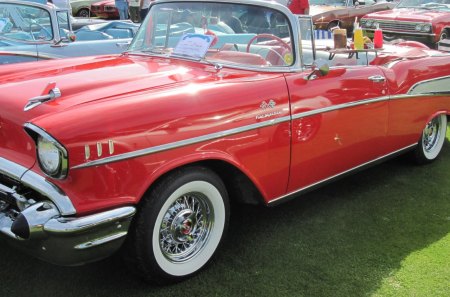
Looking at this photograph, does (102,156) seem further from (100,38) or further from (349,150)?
(100,38)

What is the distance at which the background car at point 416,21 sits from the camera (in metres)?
9.26

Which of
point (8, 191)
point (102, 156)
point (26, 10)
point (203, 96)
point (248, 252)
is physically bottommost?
point (248, 252)

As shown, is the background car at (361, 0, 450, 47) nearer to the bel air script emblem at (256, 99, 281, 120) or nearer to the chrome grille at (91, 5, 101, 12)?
the bel air script emblem at (256, 99, 281, 120)

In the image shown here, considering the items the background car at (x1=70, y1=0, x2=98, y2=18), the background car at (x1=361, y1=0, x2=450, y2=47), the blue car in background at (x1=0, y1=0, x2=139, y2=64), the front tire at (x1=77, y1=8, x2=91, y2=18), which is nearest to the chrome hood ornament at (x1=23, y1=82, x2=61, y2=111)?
the blue car in background at (x1=0, y1=0, x2=139, y2=64)

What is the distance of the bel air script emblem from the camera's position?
2801mm

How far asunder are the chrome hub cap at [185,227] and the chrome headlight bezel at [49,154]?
611 mm

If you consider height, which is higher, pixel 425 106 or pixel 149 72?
pixel 149 72

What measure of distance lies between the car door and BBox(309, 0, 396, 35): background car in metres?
8.46

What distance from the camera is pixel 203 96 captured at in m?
2.61

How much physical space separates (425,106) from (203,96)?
233cm

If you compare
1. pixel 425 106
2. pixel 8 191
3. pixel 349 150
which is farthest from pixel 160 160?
pixel 425 106

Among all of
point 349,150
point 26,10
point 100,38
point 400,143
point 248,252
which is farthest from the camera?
point 100,38

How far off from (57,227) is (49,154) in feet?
1.07

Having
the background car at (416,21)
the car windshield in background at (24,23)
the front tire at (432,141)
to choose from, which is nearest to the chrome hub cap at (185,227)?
the front tire at (432,141)
